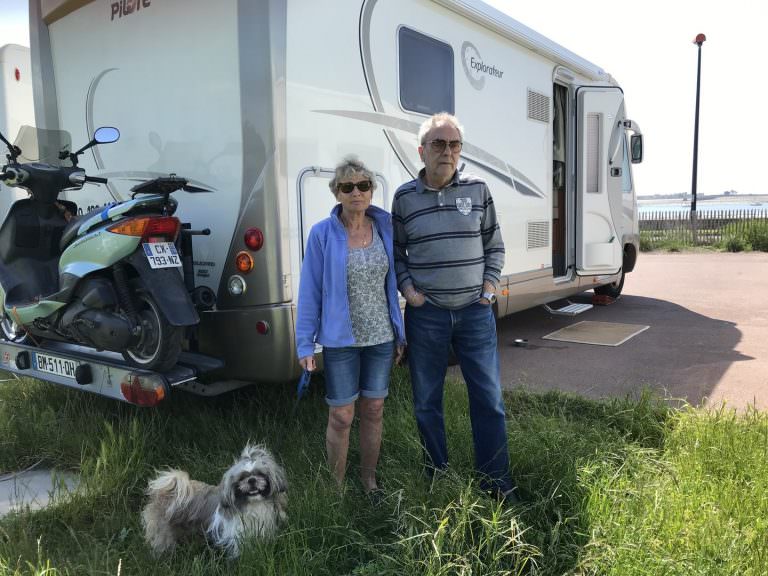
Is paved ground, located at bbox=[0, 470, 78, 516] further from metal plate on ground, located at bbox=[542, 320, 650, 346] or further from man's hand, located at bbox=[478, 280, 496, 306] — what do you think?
metal plate on ground, located at bbox=[542, 320, 650, 346]

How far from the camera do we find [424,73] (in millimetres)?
4570

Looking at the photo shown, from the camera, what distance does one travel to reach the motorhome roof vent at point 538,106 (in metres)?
6.04

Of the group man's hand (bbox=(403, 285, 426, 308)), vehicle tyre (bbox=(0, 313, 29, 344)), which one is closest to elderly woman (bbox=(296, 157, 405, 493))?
man's hand (bbox=(403, 285, 426, 308))

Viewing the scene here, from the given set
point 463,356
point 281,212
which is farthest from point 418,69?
point 463,356

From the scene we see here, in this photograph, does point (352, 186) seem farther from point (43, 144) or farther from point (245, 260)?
point (43, 144)

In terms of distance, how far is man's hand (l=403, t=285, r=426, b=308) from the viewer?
285 cm

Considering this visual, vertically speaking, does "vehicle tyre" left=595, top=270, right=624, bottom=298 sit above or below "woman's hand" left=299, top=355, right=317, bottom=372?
below

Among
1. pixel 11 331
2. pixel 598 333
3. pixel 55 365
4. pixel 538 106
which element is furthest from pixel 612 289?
pixel 11 331

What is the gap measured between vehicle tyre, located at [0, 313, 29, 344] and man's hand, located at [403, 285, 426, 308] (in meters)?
2.66

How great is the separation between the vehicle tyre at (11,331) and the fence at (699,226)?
16.0m

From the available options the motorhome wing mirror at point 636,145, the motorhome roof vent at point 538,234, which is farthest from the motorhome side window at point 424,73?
the motorhome wing mirror at point 636,145

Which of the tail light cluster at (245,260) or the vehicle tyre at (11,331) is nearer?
the tail light cluster at (245,260)

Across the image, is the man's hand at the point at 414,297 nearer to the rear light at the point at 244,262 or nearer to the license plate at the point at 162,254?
the rear light at the point at 244,262

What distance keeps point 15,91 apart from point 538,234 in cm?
503
